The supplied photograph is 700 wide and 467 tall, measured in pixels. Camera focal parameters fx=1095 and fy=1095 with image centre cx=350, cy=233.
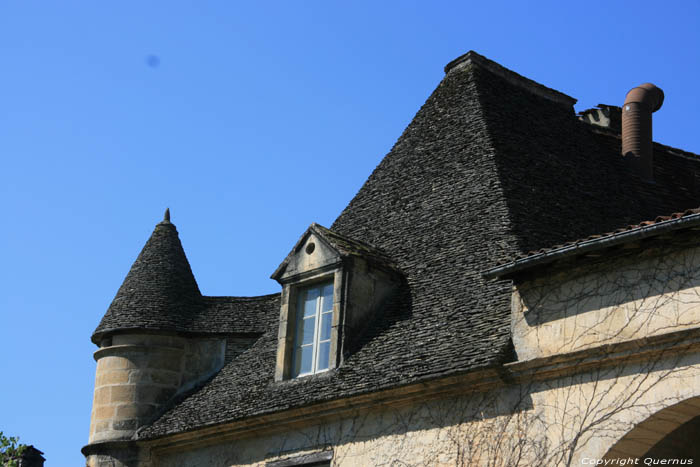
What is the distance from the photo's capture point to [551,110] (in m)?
17.8

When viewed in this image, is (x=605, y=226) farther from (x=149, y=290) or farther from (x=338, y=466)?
(x=149, y=290)

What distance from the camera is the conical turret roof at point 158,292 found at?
1627cm

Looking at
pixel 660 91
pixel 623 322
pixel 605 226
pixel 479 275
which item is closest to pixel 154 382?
pixel 479 275

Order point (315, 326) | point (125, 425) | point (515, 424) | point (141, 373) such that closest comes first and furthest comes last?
point (515, 424) < point (315, 326) < point (125, 425) < point (141, 373)

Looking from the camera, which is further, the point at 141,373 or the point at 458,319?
the point at 141,373

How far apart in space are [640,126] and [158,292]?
26.7 ft

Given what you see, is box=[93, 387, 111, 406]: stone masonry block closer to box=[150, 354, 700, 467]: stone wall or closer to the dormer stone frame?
the dormer stone frame

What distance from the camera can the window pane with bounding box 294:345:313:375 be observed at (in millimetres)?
13773

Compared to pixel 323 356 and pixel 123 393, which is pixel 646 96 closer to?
pixel 323 356

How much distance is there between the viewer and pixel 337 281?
13688mm

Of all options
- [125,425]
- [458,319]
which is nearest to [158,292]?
[125,425]

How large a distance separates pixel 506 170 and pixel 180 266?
18.6 feet

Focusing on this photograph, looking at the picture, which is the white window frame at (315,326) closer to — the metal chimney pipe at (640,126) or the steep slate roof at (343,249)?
the steep slate roof at (343,249)

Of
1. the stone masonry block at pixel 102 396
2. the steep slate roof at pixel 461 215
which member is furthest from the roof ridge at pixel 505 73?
the stone masonry block at pixel 102 396
